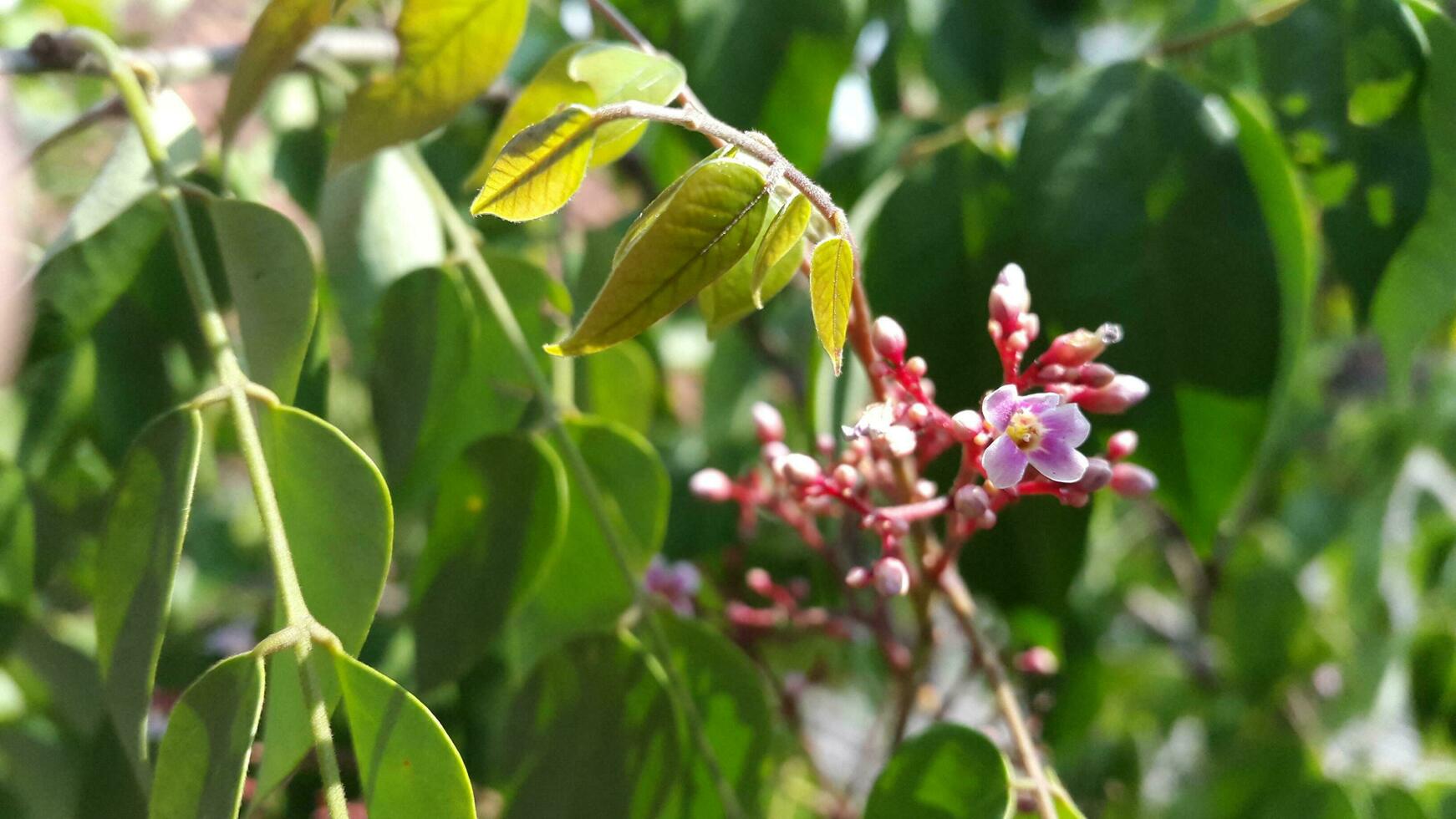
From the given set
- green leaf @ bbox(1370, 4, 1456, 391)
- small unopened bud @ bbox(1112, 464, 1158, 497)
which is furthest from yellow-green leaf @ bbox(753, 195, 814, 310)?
green leaf @ bbox(1370, 4, 1456, 391)

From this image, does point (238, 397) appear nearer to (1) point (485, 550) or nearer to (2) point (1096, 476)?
(1) point (485, 550)

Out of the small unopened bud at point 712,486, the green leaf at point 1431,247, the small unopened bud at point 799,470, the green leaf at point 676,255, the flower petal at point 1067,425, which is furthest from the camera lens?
the small unopened bud at point 712,486

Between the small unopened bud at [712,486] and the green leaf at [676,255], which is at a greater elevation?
the green leaf at [676,255]

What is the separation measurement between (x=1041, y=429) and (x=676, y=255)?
220 millimetres

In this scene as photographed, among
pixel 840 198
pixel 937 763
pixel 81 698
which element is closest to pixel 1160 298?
pixel 937 763

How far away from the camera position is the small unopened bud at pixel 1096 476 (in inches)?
24.5

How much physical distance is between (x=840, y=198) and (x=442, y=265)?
20.5 inches

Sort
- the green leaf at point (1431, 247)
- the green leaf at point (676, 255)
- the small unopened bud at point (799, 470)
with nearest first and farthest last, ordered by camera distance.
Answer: the green leaf at point (676, 255) < the small unopened bud at point (799, 470) < the green leaf at point (1431, 247)

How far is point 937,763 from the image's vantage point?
0.64 metres

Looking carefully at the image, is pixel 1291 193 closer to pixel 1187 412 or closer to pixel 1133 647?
pixel 1187 412

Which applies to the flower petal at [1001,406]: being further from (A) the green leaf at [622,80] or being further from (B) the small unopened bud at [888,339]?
(A) the green leaf at [622,80]

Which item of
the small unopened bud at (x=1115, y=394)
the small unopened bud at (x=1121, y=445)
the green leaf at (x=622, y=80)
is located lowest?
the small unopened bud at (x=1121, y=445)

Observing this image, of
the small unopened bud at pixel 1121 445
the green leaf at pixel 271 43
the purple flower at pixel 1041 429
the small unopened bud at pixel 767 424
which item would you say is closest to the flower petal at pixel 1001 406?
the purple flower at pixel 1041 429

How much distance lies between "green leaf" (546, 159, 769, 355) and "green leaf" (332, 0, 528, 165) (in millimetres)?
279
